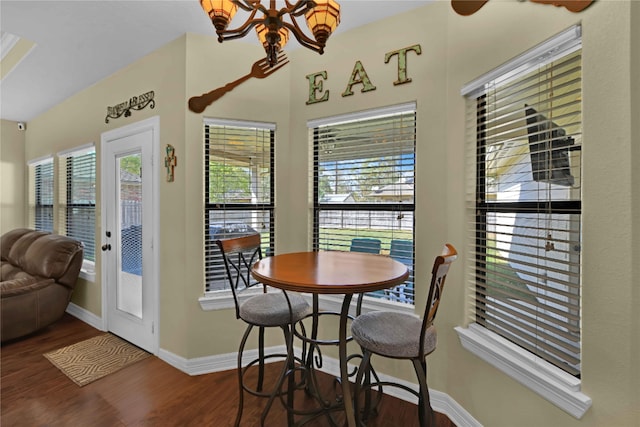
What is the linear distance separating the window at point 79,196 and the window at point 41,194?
0.48 meters

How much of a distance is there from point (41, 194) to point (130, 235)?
2.95m

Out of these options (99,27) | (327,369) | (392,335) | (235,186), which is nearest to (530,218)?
(392,335)

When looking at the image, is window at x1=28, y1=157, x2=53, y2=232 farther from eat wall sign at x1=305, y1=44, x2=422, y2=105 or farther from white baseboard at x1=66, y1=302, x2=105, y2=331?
eat wall sign at x1=305, y1=44, x2=422, y2=105

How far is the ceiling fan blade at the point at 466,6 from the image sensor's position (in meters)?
1.67

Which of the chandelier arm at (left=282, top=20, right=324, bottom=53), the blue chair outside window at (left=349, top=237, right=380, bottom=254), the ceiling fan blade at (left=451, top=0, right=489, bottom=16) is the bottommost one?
the blue chair outside window at (left=349, top=237, right=380, bottom=254)

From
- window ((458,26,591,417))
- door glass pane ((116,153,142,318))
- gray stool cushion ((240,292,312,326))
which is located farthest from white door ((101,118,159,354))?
window ((458,26,591,417))

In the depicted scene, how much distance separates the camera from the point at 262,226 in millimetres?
2594

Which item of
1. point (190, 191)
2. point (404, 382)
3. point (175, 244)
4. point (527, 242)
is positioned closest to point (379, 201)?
point (527, 242)

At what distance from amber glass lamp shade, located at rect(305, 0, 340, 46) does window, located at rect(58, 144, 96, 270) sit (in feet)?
10.4

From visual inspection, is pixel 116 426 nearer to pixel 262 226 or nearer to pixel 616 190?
pixel 262 226

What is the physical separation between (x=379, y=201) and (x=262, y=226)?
1026mm

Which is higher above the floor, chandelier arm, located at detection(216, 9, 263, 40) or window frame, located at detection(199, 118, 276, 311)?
chandelier arm, located at detection(216, 9, 263, 40)

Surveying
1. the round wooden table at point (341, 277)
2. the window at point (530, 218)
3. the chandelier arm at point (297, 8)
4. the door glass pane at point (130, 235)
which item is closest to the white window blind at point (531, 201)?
the window at point (530, 218)

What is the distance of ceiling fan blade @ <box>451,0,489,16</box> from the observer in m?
1.67
